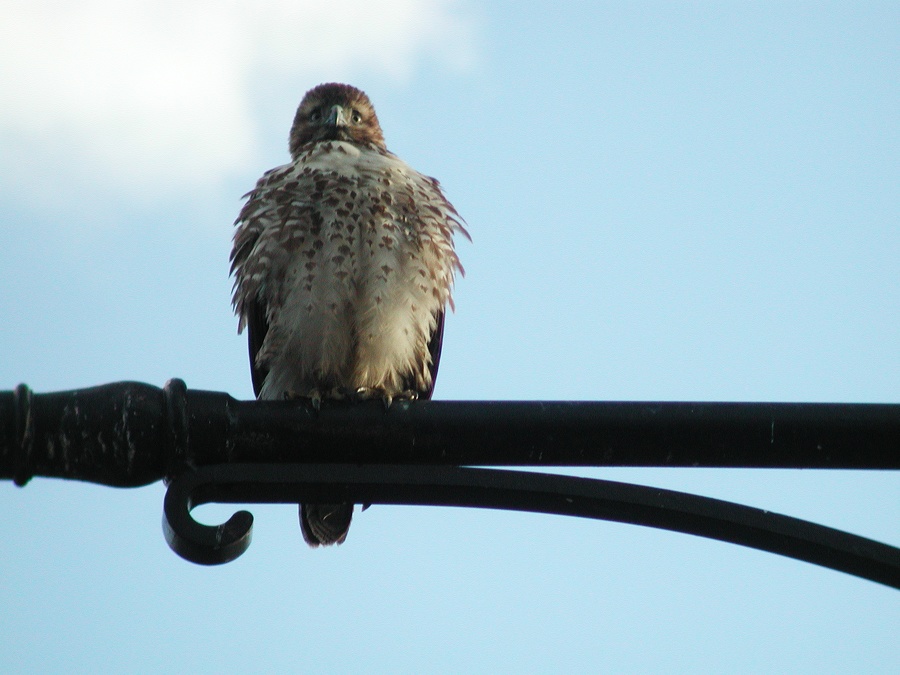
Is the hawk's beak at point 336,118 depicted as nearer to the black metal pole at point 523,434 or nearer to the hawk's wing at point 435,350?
the hawk's wing at point 435,350

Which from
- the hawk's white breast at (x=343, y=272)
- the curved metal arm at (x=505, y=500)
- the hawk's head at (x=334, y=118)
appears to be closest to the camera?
the curved metal arm at (x=505, y=500)

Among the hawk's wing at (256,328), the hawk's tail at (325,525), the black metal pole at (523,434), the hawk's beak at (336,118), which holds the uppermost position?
the hawk's beak at (336,118)

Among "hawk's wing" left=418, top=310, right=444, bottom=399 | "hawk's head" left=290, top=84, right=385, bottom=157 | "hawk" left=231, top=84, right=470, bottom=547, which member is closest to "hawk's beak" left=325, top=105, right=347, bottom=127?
"hawk's head" left=290, top=84, right=385, bottom=157

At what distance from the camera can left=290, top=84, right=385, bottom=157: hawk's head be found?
21.5 ft

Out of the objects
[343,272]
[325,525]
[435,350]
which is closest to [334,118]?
[435,350]

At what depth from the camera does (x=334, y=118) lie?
6.61 m

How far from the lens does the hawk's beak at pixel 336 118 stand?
6559 mm

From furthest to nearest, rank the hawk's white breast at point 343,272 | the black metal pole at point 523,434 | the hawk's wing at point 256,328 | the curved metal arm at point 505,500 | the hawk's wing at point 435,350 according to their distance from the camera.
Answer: the hawk's wing at point 435,350 → the hawk's wing at point 256,328 → the hawk's white breast at point 343,272 → the black metal pole at point 523,434 → the curved metal arm at point 505,500

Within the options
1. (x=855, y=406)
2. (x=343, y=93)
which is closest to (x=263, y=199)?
(x=343, y=93)

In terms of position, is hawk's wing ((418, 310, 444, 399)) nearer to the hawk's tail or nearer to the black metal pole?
the hawk's tail

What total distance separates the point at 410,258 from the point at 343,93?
6.89ft

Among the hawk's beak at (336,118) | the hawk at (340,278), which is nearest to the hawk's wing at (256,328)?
the hawk at (340,278)

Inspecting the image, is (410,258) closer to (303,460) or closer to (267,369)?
(267,369)

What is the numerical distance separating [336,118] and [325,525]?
2.49 metres
